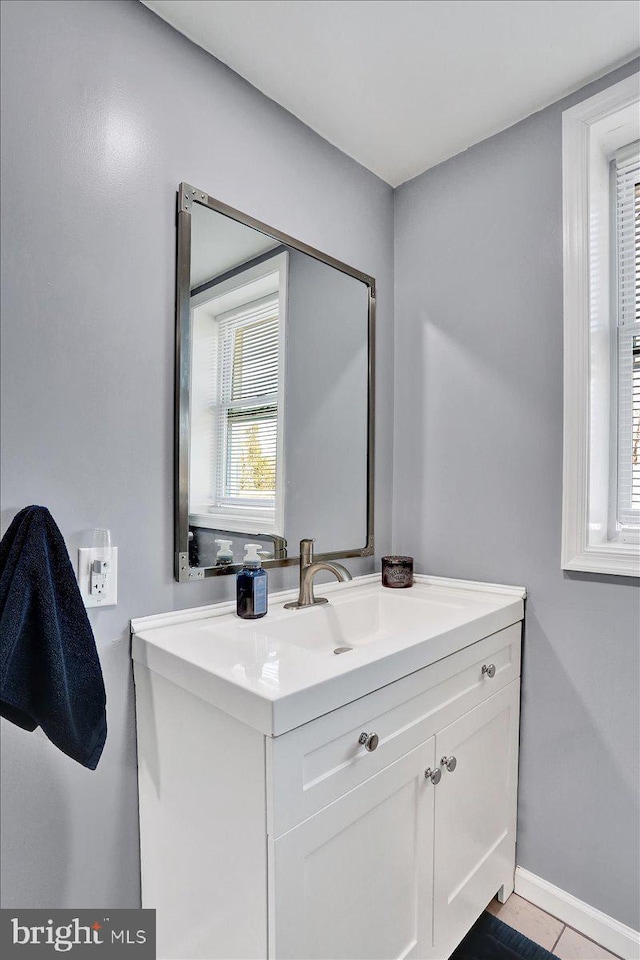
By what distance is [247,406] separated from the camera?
1475mm

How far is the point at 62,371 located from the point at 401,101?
131 cm

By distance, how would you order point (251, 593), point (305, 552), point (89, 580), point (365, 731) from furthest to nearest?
point (305, 552)
point (251, 593)
point (89, 580)
point (365, 731)

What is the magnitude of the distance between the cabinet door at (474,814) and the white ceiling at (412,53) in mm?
1770

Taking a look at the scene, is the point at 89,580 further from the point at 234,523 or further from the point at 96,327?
the point at 96,327

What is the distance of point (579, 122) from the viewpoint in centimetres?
152

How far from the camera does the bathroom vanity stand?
2.95 ft

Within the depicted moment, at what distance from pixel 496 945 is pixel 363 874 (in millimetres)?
727

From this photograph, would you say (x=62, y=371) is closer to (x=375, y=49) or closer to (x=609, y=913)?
(x=375, y=49)

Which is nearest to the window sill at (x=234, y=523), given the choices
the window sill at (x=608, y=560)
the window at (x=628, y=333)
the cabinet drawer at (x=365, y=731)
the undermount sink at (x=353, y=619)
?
the undermount sink at (x=353, y=619)

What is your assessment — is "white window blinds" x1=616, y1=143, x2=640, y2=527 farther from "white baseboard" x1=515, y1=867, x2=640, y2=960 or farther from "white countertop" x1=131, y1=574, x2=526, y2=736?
"white baseboard" x1=515, y1=867, x2=640, y2=960

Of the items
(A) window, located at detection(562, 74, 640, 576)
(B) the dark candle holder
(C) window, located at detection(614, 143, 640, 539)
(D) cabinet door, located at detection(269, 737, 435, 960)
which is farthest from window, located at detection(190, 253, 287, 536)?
(C) window, located at detection(614, 143, 640, 539)

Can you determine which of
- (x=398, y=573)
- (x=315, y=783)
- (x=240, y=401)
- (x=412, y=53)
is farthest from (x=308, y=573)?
(x=412, y=53)

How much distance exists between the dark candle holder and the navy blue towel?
1031mm

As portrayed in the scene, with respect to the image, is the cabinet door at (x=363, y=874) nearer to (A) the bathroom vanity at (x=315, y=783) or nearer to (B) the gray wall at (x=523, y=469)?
(A) the bathroom vanity at (x=315, y=783)
